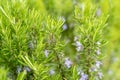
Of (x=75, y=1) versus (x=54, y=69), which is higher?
(x=75, y=1)

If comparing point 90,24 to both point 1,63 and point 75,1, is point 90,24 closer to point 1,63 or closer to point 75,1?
point 1,63

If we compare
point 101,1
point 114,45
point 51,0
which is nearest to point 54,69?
point 51,0

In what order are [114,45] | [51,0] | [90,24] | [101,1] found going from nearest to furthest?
[90,24], [51,0], [101,1], [114,45]

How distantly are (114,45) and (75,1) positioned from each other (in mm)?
878

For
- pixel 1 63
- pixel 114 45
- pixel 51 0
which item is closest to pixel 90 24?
pixel 1 63

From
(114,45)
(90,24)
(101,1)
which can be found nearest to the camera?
(90,24)

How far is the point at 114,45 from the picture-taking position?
12.0 ft

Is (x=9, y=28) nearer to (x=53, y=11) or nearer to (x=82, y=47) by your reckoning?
(x=82, y=47)

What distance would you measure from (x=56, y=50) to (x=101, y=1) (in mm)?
1427

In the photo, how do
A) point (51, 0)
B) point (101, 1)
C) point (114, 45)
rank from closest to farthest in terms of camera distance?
point (51, 0), point (101, 1), point (114, 45)

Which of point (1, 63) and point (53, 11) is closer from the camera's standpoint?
point (1, 63)

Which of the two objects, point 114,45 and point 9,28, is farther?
point 114,45

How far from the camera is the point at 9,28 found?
1.91 meters

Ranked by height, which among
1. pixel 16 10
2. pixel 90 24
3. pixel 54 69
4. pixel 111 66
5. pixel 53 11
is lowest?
pixel 54 69
